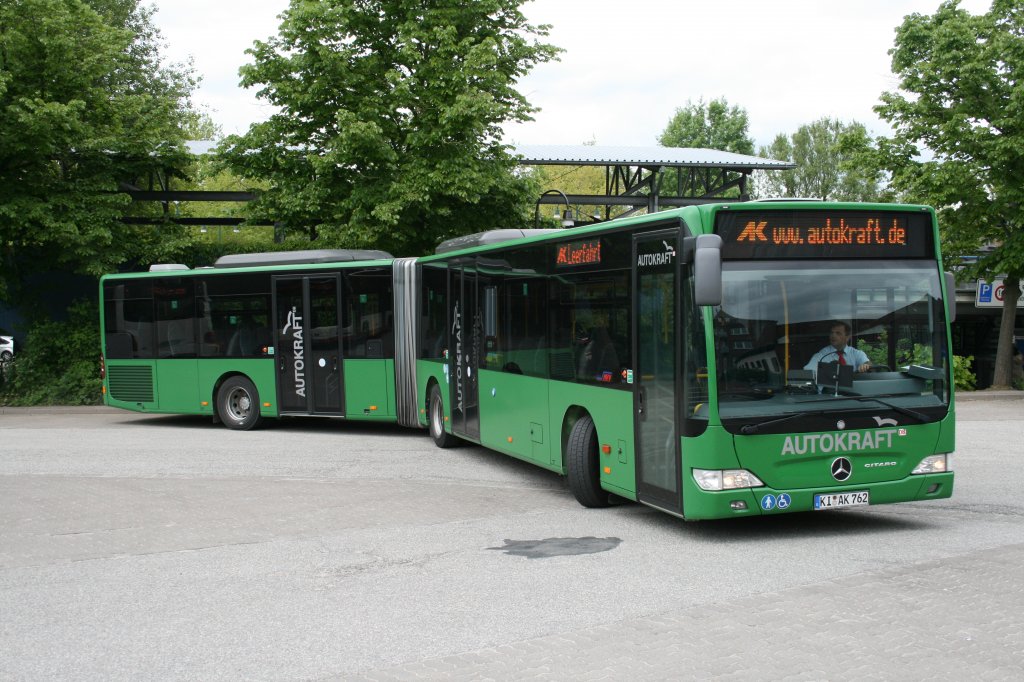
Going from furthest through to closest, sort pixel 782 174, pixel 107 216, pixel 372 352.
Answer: pixel 782 174, pixel 107 216, pixel 372 352

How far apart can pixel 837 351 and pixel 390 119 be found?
16.0 m

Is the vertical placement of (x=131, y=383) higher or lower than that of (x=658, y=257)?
lower

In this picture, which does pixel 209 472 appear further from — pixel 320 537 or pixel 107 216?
pixel 107 216

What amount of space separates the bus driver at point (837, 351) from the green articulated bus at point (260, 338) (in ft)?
32.3

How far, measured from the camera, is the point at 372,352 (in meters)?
18.3

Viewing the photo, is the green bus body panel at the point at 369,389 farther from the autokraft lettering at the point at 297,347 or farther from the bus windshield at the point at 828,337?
the bus windshield at the point at 828,337

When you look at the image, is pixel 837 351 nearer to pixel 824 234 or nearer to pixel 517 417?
pixel 824 234

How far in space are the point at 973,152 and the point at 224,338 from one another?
1767 centimetres

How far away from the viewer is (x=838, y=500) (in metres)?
8.84

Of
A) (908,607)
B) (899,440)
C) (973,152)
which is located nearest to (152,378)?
(899,440)

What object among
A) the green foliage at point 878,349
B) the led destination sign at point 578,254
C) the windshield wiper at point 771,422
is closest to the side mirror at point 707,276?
the windshield wiper at point 771,422

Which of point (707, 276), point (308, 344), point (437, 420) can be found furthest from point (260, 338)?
point (707, 276)

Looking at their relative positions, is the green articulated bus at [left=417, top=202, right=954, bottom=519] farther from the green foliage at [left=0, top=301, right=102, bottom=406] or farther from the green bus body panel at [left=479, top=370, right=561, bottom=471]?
the green foliage at [left=0, top=301, right=102, bottom=406]

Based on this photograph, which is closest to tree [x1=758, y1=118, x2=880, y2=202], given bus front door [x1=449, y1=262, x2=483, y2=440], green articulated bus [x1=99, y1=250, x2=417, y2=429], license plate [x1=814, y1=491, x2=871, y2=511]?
green articulated bus [x1=99, y1=250, x2=417, y2=429]
